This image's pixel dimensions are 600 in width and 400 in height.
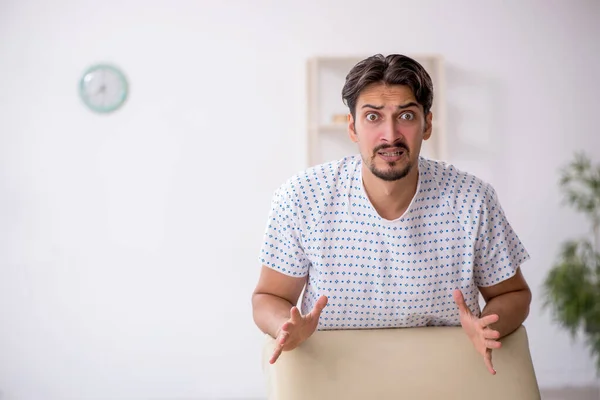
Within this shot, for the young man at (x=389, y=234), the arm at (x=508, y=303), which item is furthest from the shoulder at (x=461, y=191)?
the arm at (x=508, y=303)

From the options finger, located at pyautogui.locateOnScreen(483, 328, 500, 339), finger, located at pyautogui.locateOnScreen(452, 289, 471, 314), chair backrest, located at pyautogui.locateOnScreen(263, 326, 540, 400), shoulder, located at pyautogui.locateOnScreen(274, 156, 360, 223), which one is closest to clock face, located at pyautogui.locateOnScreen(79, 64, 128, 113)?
shoulder, located at pyautogui.locateOnScreen(274, 156, 360, 223)

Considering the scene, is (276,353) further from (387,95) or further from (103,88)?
(103,88)

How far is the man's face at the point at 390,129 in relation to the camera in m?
1.66

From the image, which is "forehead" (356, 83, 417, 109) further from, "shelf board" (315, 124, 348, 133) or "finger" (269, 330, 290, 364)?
"shelf board" (315, 124, 348, 133)

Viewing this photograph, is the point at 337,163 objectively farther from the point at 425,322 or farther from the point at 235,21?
the point at 235,21

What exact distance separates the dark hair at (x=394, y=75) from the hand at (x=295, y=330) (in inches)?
22.3

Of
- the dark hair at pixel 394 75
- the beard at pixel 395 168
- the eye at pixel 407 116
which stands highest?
the dark hair at pixel 394 75

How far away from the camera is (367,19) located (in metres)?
3.52

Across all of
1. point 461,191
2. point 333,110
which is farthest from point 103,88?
point 461,191

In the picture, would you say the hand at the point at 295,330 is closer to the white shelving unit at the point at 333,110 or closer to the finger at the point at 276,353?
the finger at the point at 276,353

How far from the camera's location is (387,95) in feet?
5.51

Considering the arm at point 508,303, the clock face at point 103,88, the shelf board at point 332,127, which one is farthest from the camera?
the clock face at point 103,88

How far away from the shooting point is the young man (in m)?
1.68

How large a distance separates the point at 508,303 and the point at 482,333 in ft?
0.90
